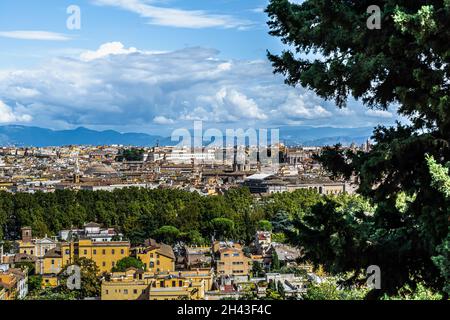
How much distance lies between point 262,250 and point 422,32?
2338 centimetres

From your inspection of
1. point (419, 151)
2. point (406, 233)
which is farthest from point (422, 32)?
point (406, 233)

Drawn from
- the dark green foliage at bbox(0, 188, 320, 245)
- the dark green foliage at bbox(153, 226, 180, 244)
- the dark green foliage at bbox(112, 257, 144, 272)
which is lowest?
the dark green foliage at bbox(112, 257, 144, 272)

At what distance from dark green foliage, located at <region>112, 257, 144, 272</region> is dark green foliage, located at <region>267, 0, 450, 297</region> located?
18.6m

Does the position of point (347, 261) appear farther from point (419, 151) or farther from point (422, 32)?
point (422, 32)

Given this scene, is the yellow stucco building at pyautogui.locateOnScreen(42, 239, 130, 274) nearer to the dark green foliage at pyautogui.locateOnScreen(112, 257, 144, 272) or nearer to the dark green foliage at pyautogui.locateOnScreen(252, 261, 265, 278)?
the dark green foliage at pyautogui.locateOnScreen(112, 257, 144, 272)

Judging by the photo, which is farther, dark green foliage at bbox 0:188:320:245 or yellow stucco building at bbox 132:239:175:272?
→ dark green foliage at bbox 0:188:320:245

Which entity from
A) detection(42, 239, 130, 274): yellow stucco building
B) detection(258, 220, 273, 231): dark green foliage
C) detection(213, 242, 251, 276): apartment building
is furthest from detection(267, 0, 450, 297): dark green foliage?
detection(258, 220, 273, 231): dark green foliage

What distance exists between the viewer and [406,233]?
4387mm

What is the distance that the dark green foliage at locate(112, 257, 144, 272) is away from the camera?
74.2ft

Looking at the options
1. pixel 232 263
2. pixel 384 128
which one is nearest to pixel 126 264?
pixel 232 263

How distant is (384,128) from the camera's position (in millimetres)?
4508

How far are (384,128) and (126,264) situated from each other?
1945 centimetres

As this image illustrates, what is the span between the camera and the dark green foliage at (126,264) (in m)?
22.6

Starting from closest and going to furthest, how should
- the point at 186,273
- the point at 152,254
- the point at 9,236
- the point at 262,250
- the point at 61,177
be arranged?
the point at 186,273, the point at 152,254, the point at 262,250, the point at 9,236, the point at 61,177
